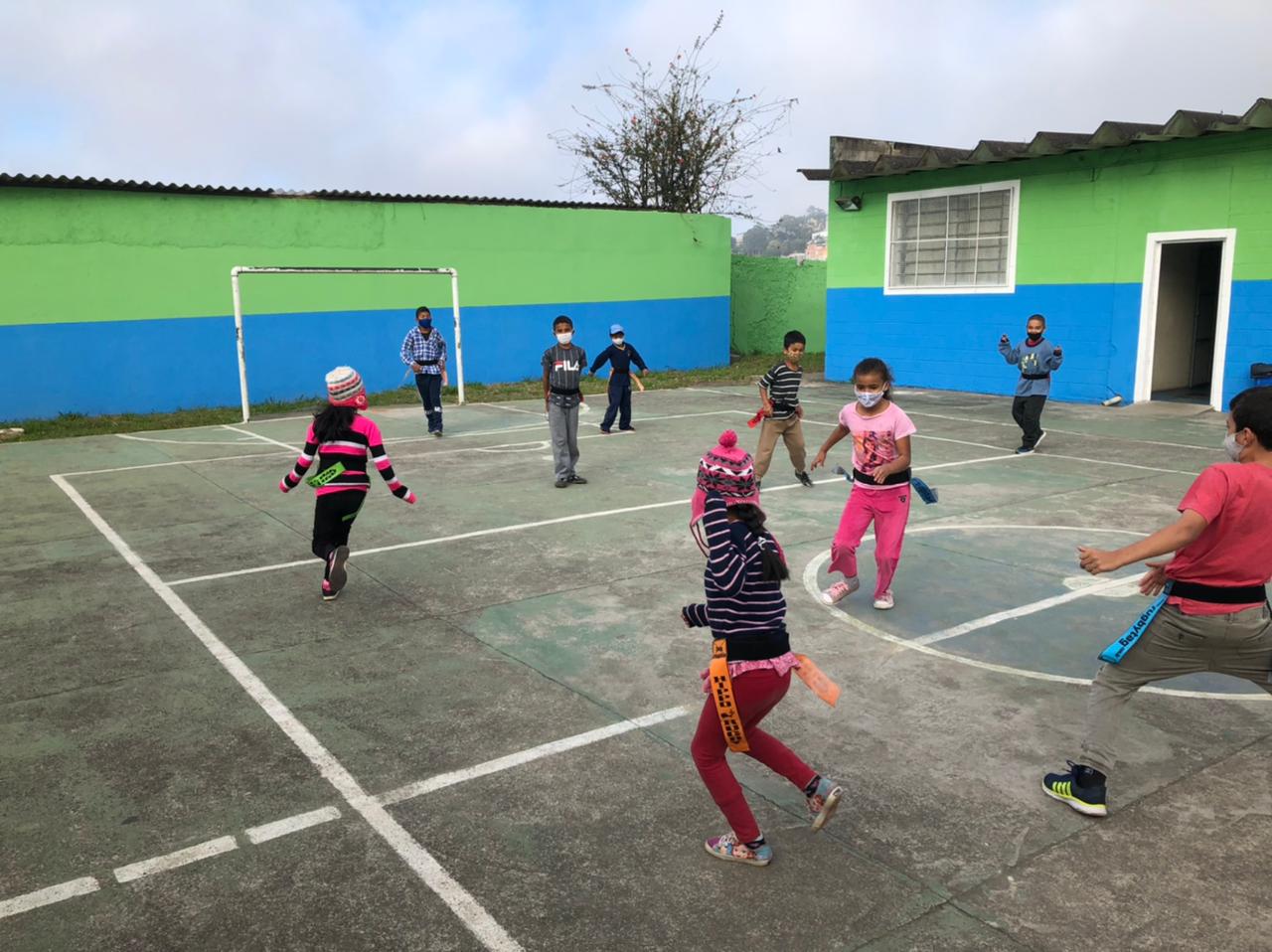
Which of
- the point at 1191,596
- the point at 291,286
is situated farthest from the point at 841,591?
the point at 291,286

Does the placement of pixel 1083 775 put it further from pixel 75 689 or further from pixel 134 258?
pixel 134 258

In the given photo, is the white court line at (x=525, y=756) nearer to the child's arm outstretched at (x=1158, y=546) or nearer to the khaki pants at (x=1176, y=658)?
the khaki pants at (x=1176, y=658)

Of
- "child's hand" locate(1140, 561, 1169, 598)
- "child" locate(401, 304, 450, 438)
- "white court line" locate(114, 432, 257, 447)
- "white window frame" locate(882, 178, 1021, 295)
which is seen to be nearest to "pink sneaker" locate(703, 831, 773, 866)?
"child's hand" locate(1140, 561, 1169, 598)

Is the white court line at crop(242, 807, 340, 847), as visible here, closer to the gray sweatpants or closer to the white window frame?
the gray sweatpants

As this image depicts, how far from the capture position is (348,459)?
7434 millimetres

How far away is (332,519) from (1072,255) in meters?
15.6

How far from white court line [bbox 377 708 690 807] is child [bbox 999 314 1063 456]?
9.07m

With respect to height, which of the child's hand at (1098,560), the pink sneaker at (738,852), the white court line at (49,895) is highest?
the child's hand at (1098,560)

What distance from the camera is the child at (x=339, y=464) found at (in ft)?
24.1

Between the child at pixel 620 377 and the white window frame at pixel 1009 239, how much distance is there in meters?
8.28

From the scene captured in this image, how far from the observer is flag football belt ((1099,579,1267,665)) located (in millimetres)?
3975

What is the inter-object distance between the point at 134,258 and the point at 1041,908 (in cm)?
1945

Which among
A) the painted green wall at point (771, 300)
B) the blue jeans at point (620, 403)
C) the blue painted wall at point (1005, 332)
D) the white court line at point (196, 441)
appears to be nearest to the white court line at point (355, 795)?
the white court line at point (196, 441)

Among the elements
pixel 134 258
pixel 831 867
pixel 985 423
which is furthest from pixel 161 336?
pixel 831 867
